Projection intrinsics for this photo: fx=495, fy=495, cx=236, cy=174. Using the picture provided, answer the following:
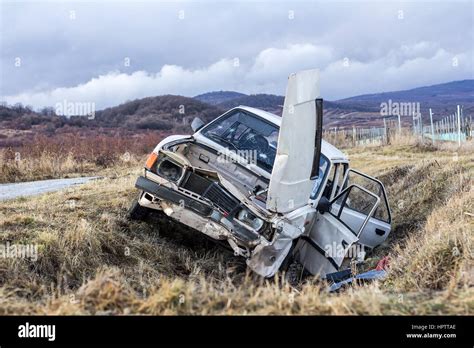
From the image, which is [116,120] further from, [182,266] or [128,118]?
[182,266]

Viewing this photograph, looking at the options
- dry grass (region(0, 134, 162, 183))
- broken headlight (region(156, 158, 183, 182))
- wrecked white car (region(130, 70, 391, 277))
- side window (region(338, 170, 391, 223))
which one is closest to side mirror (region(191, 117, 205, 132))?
wrecked white car (region(130, 70, 391, 277))

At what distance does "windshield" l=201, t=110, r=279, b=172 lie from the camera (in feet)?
22.5

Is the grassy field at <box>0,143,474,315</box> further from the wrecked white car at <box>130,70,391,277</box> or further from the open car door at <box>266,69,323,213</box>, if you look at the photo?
the open car door at <box>266,69,323,213</box>

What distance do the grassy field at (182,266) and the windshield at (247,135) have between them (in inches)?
55.1

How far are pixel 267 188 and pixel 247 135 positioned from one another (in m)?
1.06

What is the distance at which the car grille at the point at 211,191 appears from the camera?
588 cm

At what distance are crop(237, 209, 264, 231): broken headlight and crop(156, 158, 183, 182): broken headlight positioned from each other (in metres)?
1.07

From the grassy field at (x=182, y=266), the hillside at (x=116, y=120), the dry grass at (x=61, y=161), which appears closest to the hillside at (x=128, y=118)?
the hillside at (x=116, y=120)

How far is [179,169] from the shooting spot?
21.4 ft

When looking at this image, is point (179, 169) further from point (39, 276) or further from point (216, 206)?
point (39, 276)

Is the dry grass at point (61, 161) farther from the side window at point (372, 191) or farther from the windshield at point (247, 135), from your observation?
the windshield at point (247, 135)

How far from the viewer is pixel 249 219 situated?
5793mm

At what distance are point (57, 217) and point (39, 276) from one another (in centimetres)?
195

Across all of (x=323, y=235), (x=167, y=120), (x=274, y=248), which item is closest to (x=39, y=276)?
(x=274, y=248)
